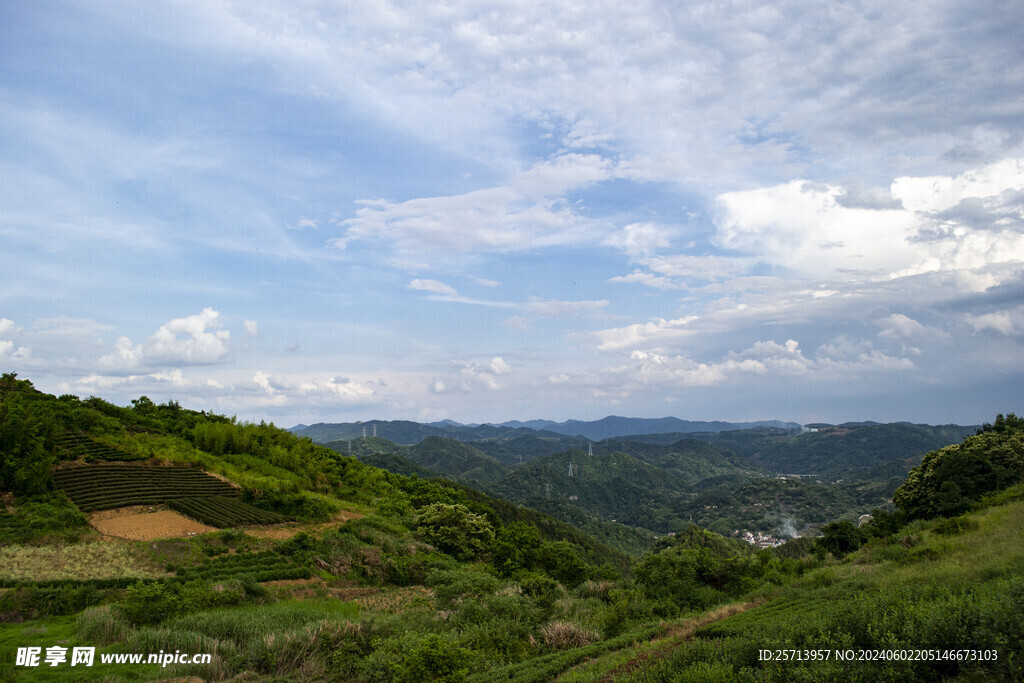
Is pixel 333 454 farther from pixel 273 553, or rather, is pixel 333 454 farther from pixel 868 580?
pixel 868 580

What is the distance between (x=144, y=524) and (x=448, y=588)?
678 inches

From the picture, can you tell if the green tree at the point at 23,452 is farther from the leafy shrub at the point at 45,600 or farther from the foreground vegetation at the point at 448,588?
the leafy shrub at the point at 45,600

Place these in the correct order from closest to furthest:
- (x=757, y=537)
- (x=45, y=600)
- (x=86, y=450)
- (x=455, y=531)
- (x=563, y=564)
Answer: (x=45, y=600) < (x=563, y=564) < (x=86, y=450) < (x=455, y=531) < (x=757, y=537)

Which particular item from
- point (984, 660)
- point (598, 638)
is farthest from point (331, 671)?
point (984, 660)

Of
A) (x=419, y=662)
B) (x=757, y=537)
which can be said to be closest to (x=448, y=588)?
(x=419, y=662)

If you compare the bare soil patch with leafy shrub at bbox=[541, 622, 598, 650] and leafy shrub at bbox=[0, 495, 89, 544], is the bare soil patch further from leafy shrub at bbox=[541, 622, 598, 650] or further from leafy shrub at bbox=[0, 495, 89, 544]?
leafy shrub at bbox=[541, 622, 598, 650]

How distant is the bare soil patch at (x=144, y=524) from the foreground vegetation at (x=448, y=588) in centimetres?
115

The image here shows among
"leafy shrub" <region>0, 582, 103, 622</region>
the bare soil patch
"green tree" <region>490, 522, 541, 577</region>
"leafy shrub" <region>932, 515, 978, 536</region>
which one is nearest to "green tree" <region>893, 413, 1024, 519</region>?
"leafy shrub" <region>932, 515, 978, 536</region>

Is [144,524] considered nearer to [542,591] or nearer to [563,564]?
[542,591]

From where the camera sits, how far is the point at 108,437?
34.8m

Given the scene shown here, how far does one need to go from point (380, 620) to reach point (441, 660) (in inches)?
207

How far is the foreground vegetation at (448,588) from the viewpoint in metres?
9.33

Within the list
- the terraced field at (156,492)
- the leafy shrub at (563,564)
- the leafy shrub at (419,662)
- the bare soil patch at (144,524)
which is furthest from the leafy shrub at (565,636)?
the terraced field at (156,492)

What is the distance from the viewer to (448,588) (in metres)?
22.2
